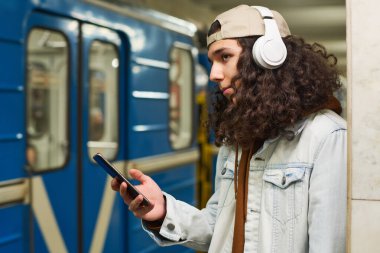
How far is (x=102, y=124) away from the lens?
3854 mm

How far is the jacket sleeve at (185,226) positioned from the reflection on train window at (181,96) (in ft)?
9.06

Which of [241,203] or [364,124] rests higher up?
[364,124]

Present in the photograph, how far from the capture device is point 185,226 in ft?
5.96

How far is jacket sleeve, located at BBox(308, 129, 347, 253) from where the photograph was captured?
1465mm

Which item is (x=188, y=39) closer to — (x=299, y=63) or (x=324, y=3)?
(x=299, y=63)

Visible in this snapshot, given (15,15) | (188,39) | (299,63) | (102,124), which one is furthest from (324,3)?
(299,63)

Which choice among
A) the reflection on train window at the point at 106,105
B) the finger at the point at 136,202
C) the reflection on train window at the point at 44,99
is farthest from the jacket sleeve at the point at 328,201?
the reflection on train window at the point at 44,99

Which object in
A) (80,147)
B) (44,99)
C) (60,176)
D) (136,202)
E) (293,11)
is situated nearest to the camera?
(136,202)

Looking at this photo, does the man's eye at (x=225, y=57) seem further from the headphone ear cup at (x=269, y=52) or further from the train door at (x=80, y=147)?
the train door at (x=80, y=147)

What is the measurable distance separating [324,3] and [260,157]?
31.7 feet

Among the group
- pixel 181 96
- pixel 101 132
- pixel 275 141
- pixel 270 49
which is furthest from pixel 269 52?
pixel 181 96

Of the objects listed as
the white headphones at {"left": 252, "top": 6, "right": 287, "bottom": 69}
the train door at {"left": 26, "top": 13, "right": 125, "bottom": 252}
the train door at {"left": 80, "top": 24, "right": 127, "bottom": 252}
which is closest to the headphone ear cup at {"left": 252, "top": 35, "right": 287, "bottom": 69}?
the white headphones at {"left": 252, "top": 6, "right": 287, "bottom": 69}

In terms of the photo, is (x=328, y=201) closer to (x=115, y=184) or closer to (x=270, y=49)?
(x=270, y=49)

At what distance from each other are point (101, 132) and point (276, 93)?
7.83ft
